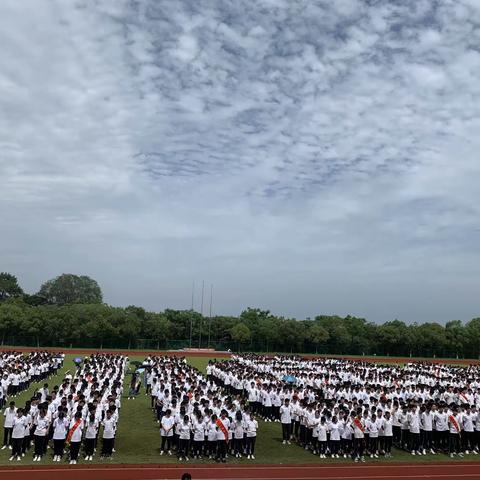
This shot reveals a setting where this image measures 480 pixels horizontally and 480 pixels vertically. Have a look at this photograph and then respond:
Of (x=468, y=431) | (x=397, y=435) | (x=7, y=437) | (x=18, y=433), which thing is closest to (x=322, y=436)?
(x=397, y=435)

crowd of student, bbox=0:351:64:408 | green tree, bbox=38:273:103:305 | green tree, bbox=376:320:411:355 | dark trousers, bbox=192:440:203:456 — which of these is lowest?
dark trousers, bbox=192:440:203:456

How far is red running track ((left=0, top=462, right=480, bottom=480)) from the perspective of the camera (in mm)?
12273

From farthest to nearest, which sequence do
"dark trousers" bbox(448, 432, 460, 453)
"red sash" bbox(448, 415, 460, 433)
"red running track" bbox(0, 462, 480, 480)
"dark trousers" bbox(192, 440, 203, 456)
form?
"dark trousers" bbox(448, 432, 460, 453) < "red sash" bbox(448, 415, 460, 433) < "dark trousers" bbox(192, 440, 203, 456) < "red running track" bbox(0, 462, 480, 480)

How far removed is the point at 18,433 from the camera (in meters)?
13.5

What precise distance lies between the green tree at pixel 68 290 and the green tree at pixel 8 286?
5.51m

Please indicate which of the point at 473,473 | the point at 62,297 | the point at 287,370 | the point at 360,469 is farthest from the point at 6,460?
the point at 62,297

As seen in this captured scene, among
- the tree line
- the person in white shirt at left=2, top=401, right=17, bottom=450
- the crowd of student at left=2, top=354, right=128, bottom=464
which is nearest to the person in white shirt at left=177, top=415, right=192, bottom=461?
the crowd of student at left=2, top=354, right=128, bottom=464

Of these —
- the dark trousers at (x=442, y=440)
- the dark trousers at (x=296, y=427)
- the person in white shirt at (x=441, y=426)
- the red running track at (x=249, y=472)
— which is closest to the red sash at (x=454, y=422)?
the person in white shirt at (x=441, y=426)

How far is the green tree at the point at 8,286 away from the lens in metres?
111

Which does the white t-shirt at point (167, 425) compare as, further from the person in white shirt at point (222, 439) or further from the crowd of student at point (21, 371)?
the crowd of student at point (21, 371)

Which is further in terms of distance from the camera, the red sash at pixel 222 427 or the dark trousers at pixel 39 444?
the red sash at pixel 222 427

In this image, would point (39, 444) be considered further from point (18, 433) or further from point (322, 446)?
point (322, 446)

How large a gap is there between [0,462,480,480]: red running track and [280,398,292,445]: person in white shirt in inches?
109

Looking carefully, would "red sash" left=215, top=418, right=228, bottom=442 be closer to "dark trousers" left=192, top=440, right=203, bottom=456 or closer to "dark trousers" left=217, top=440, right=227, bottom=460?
"dark trousers" left=217, top=440, right=227, bottom=460
